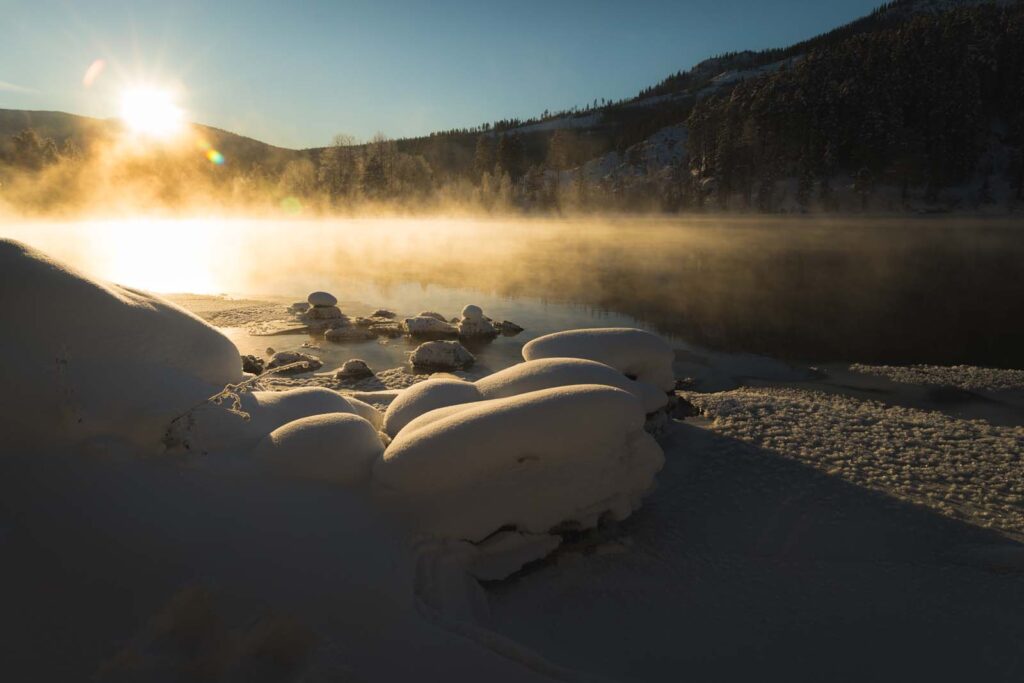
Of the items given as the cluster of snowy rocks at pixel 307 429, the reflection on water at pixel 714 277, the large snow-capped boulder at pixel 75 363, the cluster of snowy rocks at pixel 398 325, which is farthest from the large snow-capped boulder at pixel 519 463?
the reflection on water at pixel 714 277

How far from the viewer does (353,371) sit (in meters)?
Answer: 10.8

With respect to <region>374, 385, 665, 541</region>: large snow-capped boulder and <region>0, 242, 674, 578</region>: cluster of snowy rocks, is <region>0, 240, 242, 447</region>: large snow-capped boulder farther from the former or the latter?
<region>374, 385, 665, 541</region>: large snow-capped boulder

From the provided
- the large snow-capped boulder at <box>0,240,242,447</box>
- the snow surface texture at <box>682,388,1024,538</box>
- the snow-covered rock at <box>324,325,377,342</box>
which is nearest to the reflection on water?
the snow-covered rock at <box>324,325,377,342</box>

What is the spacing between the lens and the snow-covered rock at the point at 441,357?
11781mm

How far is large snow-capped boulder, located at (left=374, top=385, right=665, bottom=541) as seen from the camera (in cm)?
428

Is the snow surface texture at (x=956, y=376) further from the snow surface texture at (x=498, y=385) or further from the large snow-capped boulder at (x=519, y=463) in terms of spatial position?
the large snow-capped boulder at (x=519, y=463)

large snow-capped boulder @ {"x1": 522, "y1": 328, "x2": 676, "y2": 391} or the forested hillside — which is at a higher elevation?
the forested hillside

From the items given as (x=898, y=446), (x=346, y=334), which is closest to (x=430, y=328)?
(x=346, y=334)

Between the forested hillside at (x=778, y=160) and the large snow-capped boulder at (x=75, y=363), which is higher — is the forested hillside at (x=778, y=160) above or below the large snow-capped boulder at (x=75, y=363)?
above

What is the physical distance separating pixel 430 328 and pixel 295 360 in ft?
14.5

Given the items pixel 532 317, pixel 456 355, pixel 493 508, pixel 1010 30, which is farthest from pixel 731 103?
pixel 493 508

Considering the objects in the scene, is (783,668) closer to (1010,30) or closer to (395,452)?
(395,452)

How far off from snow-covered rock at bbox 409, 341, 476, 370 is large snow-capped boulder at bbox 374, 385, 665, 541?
6.57 metres

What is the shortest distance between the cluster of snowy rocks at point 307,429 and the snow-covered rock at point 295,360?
6.04 meters
